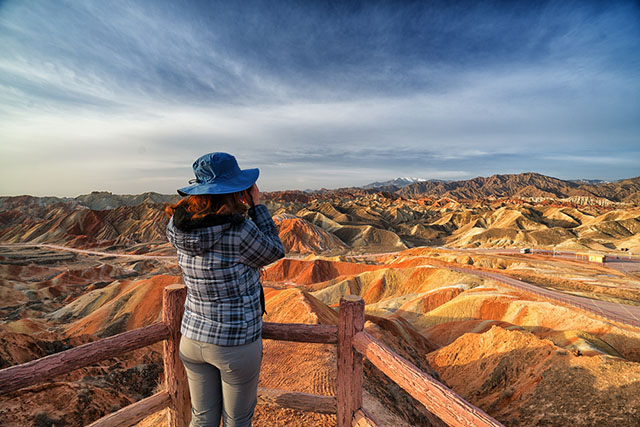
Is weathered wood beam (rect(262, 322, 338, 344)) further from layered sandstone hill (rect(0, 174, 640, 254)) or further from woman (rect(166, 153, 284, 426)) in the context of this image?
layered sandstone hill (rect(0, 174, 640, 254))

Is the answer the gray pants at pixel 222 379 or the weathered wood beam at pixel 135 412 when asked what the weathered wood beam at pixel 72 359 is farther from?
the gray pants at pixel 222 379

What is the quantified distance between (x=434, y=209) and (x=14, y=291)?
127742 millimetres

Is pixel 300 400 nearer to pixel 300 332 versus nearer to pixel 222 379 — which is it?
pixel 300 332

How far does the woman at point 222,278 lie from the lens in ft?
6.51

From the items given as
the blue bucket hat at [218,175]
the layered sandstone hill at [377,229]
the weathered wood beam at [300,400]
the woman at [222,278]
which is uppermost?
the blue bucket hat at [218,175]

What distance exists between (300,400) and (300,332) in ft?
2.96

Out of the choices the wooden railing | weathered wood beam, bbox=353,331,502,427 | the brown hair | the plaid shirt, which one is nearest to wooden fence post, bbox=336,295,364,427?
the wooden railing

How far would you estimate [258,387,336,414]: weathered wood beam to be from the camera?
3.35 m

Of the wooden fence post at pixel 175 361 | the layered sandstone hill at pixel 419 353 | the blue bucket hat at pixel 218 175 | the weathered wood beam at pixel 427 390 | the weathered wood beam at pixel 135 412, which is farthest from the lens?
the layered sandstone hill at pixel 419 353

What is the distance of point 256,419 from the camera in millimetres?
4562

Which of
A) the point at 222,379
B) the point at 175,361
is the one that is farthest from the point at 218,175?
the point at 175,361

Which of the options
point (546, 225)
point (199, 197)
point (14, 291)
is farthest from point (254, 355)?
point (546, 225)

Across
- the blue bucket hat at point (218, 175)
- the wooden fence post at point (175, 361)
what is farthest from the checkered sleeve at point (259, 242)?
the wooden fence post at point (175, 361)

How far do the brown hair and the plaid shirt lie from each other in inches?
3.9
